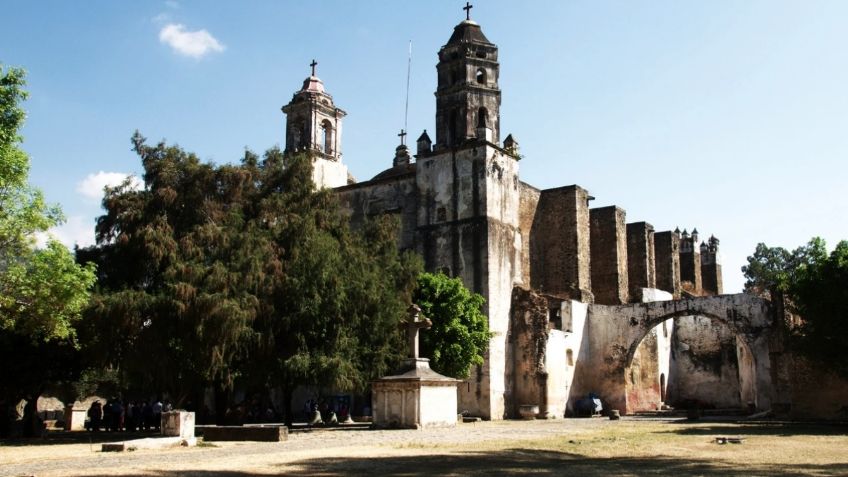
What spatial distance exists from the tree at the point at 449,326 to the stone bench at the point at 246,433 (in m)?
11.1

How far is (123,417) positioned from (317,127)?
16379 millimetres

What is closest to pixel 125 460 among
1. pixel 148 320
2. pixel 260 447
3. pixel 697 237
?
pixel 260 447

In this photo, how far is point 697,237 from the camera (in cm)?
4947

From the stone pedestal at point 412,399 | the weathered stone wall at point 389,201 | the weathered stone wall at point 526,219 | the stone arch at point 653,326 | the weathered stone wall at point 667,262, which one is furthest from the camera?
the weathered stone wall at point 667,262

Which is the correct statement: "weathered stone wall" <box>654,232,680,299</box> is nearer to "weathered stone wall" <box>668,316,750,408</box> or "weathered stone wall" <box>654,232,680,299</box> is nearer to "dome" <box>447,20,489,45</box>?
"weathered stone wall" <box>668,316,750,408</box>

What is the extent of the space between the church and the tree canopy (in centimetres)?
471

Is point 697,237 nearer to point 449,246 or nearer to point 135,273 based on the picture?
point 449,246

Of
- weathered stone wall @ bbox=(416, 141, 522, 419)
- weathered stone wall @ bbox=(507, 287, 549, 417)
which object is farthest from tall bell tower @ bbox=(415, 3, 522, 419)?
weathered stone wall @ bbox=(507, 287, 549, 417)

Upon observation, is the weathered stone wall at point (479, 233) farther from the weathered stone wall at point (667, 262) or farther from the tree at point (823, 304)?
the weathered stone wall at point (667, 262)

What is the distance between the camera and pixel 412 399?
21.6 m

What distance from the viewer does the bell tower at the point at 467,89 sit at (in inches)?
1329

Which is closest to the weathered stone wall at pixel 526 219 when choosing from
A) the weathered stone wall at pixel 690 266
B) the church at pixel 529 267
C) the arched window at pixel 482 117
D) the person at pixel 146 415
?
the church at pixel 529 267

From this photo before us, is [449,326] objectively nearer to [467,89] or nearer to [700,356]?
[467,89]

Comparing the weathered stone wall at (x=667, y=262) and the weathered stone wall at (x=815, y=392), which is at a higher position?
the weathered stone wall at (x=667, y=262)
